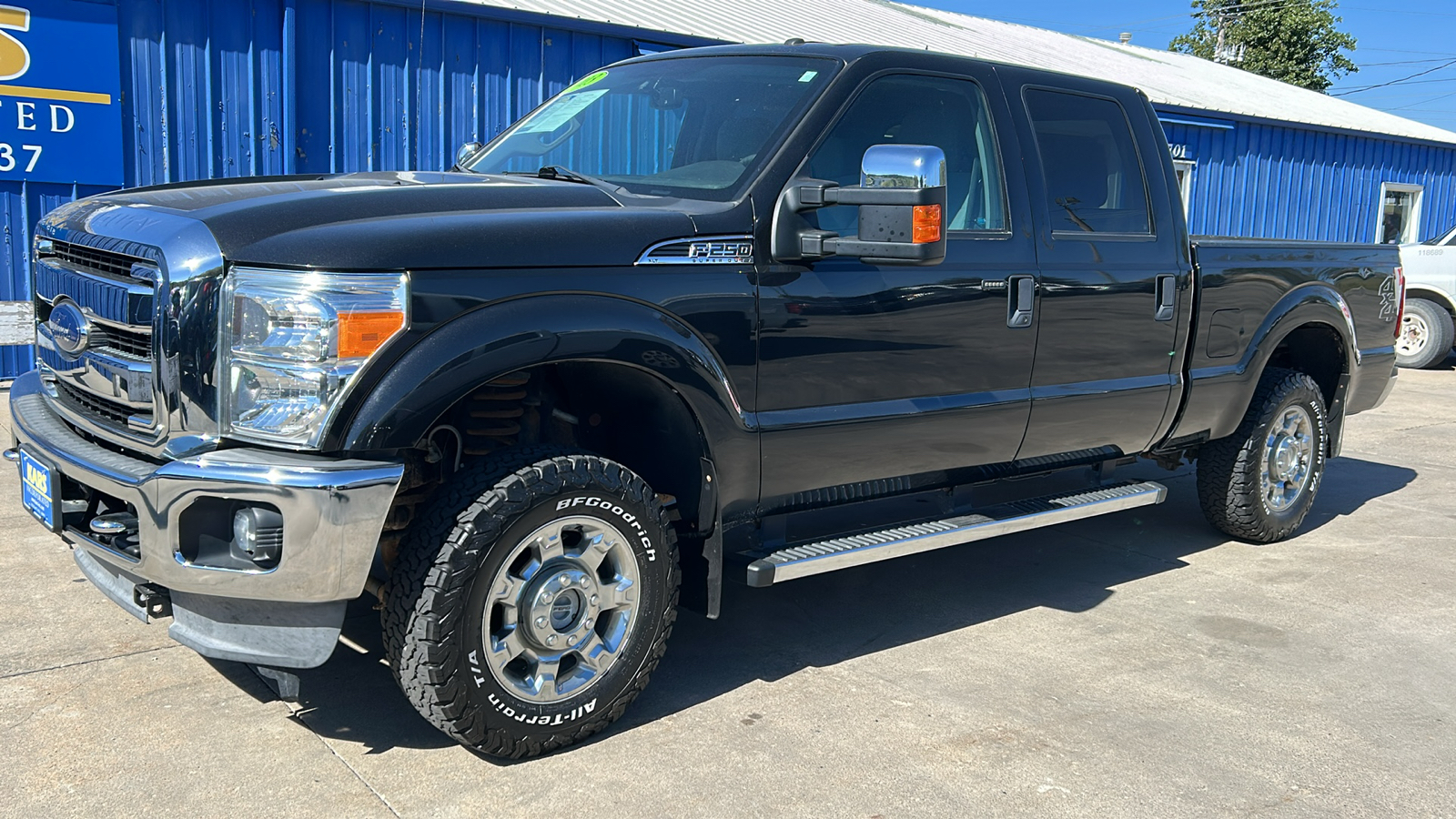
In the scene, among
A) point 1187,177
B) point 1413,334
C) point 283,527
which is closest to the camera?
point 283,527

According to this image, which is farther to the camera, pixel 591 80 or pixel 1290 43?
pixel 1290 43

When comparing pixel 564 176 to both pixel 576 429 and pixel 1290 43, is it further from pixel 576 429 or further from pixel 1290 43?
pixel 1290 43

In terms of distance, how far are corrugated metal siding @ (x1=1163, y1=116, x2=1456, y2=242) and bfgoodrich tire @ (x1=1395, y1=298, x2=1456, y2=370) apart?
250 centimetres

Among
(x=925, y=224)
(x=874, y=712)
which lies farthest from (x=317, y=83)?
(x=874, y=712)

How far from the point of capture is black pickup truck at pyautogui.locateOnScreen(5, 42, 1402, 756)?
9.53 feet

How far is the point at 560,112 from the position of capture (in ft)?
15.3

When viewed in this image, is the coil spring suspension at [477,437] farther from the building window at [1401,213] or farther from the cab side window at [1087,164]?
the building window at [1401,213]

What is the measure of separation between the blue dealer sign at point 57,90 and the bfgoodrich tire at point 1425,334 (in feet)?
42.3

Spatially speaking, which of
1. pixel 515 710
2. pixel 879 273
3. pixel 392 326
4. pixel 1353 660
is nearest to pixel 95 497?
pixel 392 326

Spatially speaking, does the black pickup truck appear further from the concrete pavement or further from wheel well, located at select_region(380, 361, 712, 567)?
the concrete pavement

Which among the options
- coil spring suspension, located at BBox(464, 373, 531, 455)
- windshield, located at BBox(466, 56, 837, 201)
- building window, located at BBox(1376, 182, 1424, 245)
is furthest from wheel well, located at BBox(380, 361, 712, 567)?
building window, located at BBox(1376, 182, 1424, 245)

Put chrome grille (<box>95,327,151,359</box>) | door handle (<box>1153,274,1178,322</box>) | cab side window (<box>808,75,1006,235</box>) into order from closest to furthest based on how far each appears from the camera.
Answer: chrome grille (<box>95,327,151,359</box>) < cab side window (<box>808,75,1006,235</box>) < door handle (<box>1153,274,1178,322</box>)

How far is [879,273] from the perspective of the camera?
3.90 meters

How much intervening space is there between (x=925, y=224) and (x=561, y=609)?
57.8 inches
